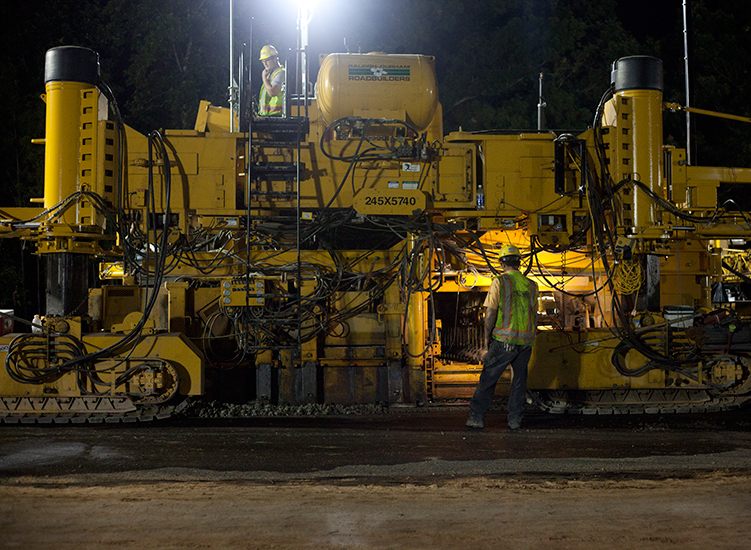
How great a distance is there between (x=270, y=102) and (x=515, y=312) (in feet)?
15.2

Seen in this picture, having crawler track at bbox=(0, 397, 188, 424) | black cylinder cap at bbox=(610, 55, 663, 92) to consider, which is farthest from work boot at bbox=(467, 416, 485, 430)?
black cylinder cap at bbox=(610, 55, 663, 92)

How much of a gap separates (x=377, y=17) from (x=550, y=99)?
18.4 feet

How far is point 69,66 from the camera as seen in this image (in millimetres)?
6926

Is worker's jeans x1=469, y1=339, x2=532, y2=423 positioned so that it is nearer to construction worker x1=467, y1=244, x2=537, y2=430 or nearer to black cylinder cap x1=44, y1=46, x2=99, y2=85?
construction worker x1=467, y1=244, x2=537, y2=430

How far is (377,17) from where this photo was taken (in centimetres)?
1875

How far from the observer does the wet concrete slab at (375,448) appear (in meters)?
5.04

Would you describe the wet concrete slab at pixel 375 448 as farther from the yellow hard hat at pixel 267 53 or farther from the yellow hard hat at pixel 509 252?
the yellow hard hat at pixel 267 53

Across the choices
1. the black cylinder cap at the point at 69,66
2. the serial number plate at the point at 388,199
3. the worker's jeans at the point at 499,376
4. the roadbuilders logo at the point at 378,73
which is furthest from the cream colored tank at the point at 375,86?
the worker's jeans at the point at 499,376

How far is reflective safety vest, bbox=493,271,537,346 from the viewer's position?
21.5ft

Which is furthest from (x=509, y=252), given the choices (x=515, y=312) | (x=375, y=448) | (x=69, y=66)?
(x=69, y=66)

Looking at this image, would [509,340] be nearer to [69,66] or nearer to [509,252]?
[509,252]

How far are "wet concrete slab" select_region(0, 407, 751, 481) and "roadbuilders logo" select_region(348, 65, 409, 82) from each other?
3804 millimetres

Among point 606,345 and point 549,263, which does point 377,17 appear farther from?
point 606,345

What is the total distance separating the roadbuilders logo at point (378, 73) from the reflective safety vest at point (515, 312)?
2479 millimetres
